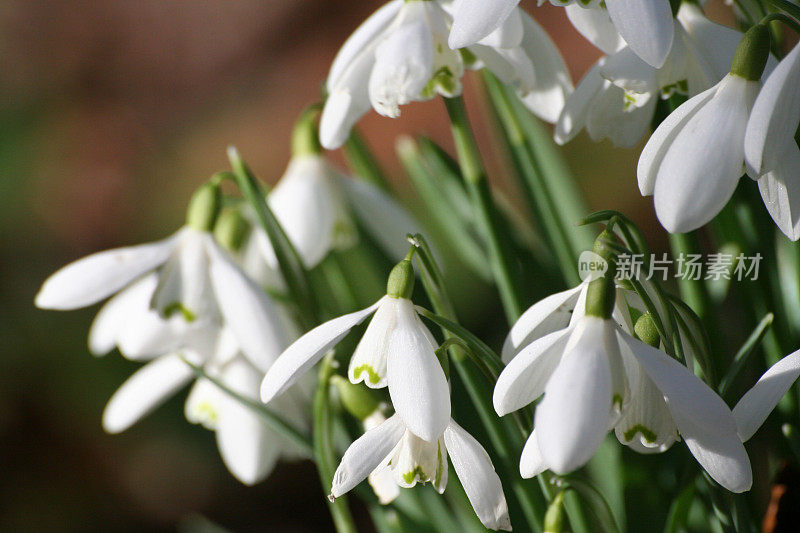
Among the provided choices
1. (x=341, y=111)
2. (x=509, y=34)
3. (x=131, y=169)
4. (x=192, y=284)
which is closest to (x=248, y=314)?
(x=192, y=284)

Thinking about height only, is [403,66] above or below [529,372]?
above

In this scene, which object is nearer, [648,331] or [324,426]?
[648,331]

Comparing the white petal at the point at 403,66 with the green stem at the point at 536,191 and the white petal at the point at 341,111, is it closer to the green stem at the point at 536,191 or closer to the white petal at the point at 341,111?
the white petal at the point at 341,111


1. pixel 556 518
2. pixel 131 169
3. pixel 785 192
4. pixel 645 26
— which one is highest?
pixel 131 169

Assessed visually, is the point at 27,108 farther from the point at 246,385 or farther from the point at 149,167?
the point at 246,385

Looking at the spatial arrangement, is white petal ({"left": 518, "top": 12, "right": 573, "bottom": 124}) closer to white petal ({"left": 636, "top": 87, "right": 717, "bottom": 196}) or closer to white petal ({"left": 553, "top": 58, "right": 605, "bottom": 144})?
white petal ({"left": 553, "top": 58, "right": 605, "bottom": 144})

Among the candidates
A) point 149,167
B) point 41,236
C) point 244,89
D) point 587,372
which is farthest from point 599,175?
point 587,372

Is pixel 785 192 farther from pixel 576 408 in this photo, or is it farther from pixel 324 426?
pixel 324 426
